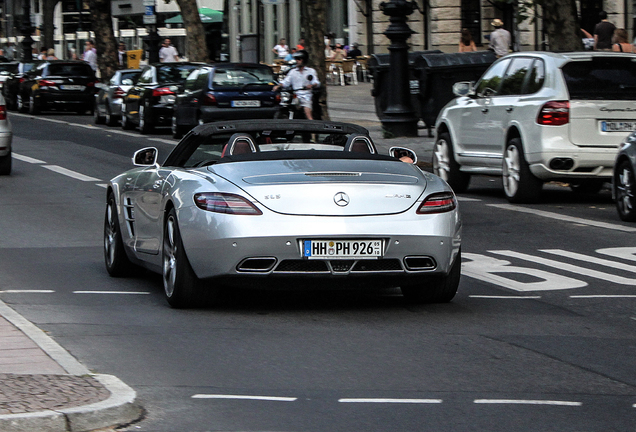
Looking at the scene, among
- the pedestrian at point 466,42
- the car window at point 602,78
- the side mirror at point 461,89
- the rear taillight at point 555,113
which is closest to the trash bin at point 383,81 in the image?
the pedestrian at point 466,42

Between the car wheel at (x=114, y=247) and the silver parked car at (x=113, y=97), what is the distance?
2235 centimetres

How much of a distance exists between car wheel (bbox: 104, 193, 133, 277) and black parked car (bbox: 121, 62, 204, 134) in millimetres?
18208

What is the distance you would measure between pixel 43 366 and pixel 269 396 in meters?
1.11

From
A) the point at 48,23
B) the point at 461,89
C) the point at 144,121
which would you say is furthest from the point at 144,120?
the point at 48,23

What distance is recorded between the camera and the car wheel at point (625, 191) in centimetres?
1320

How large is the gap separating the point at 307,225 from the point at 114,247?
258cm

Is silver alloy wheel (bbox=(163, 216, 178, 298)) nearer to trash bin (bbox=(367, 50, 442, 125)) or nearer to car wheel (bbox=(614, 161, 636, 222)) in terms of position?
car wheel (bbox=(614, 161, 636, 222))

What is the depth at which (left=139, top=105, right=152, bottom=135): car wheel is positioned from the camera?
2917 centimetres

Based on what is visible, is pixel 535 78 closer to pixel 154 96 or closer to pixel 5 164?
pixel 5 164

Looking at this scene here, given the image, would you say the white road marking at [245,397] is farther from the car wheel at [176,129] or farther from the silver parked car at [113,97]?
the silver parked car at [113,97]

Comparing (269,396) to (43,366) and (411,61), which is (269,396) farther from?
(411,61)

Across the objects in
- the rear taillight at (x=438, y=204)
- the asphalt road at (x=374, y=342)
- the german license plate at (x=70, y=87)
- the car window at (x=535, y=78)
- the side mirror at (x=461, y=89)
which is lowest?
the asphalt road at (x=374, y=342)

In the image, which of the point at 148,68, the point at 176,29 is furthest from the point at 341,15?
the point at 176,29

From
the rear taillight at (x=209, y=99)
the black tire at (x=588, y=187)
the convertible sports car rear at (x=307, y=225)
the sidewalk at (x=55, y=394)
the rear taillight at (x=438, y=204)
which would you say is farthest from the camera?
the rear taillight at (x=209, y=99)
